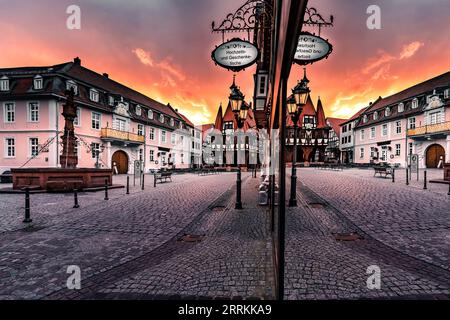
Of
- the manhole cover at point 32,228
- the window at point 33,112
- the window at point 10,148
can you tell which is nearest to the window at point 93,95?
the window at point 33,112

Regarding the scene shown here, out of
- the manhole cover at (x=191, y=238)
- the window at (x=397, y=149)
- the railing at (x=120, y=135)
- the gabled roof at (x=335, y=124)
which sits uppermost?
the gabled roof at (x=335, y=124)

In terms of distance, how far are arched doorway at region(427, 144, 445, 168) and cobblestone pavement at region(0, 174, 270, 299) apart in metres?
35.2

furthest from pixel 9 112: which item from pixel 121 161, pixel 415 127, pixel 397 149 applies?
pixel 397 149

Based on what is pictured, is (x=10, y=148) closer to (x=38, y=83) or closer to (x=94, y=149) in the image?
(x=38, y=83)

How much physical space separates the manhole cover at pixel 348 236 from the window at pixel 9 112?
95.5 ft

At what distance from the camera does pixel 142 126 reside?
102ft

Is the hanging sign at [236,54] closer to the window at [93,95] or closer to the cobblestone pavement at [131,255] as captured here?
the cobblestone pavement at [131,255]

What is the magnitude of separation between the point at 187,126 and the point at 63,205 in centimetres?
3921

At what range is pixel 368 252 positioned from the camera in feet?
12.0

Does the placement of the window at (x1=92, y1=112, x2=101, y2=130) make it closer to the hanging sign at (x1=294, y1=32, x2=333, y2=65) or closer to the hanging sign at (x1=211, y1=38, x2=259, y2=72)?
the hanging sign at (x1=211, y1=38, x2=259, y2=72)

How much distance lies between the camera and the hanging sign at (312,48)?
376 centimetres

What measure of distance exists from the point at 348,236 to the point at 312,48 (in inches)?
152

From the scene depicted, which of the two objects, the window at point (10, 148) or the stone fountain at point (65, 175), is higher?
the window at point (10, 148)

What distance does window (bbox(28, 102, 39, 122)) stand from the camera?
20.3 meters
